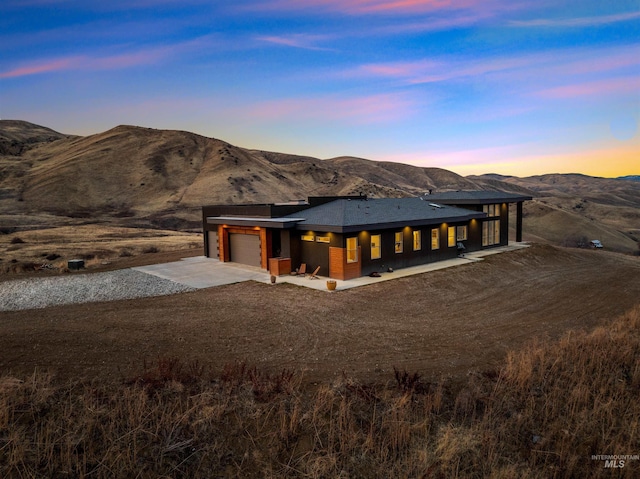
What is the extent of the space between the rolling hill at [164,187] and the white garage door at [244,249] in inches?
1212

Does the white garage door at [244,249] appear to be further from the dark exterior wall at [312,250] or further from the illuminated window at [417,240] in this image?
the illuminated window at [417,240]

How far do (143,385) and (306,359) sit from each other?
3.79 m

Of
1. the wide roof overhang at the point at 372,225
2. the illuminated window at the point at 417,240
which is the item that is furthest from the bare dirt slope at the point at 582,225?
the illuminated window at the point at 417,240

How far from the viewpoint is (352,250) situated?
765 inches

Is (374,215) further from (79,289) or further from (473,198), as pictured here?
(79,289)

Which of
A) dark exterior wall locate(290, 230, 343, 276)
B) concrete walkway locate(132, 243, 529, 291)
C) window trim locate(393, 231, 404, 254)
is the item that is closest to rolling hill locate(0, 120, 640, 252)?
concrete walkway locate(132, 243, 529, 291)

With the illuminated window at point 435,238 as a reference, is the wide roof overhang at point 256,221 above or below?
above

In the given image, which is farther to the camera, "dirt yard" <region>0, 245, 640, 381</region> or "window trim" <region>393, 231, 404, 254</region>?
"window trim" <region>393, 231, 404, 254</region>

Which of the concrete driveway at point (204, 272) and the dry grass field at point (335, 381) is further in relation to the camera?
the concrete driveway at point (204, 272)

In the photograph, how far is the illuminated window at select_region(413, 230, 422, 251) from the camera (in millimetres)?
22578

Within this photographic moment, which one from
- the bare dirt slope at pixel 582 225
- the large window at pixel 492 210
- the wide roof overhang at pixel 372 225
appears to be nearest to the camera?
the wide roof overhang at pixel 372 225

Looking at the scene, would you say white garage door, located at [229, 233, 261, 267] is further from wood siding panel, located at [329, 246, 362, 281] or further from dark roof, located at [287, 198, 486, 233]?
wood siding panel, located at [329, 246, 362, 281]

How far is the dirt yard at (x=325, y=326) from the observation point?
951 cm

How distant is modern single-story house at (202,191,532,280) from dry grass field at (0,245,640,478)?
5.42 m
